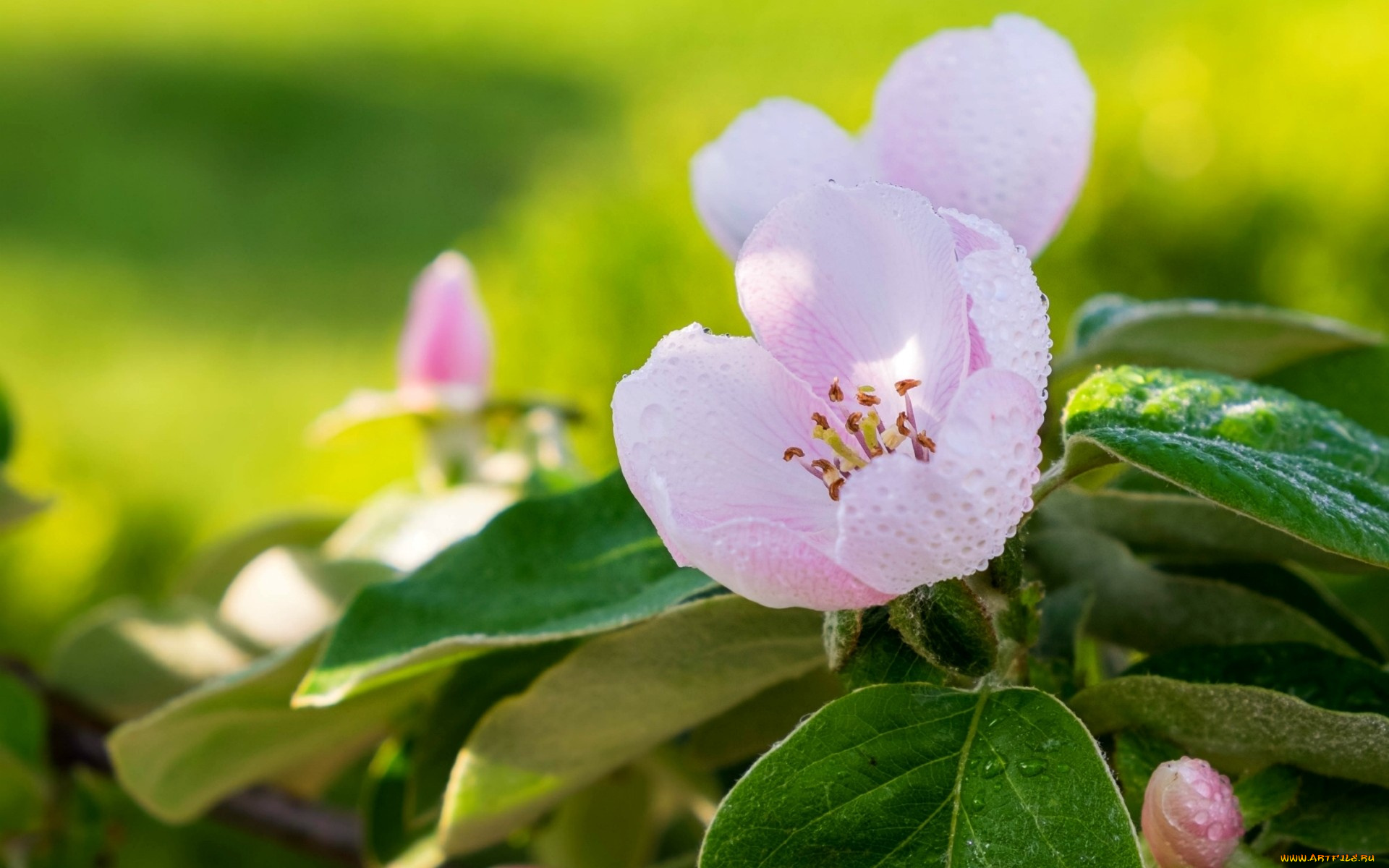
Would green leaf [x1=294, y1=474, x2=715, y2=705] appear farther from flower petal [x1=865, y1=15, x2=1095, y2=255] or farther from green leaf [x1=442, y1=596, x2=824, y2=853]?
flower petal [x1=865, y1=15, x2=1095, y2=255]

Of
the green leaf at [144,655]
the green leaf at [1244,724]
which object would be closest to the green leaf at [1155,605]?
the green leaf at [1244,724]

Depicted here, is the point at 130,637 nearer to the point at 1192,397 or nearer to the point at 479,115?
the point at 1192,397

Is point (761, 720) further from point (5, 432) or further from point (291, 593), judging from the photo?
point (5, 432)

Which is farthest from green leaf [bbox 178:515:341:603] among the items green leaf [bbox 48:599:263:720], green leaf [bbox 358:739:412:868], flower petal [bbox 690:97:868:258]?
flower petal [bbox 690:97:868:258]

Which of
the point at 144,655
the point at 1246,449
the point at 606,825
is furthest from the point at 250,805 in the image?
the point at 1246,449

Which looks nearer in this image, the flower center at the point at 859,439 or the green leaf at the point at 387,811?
the flower center at the point at 859,439

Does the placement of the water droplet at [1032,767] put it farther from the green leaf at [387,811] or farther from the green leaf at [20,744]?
the green leaf at [20,744]
